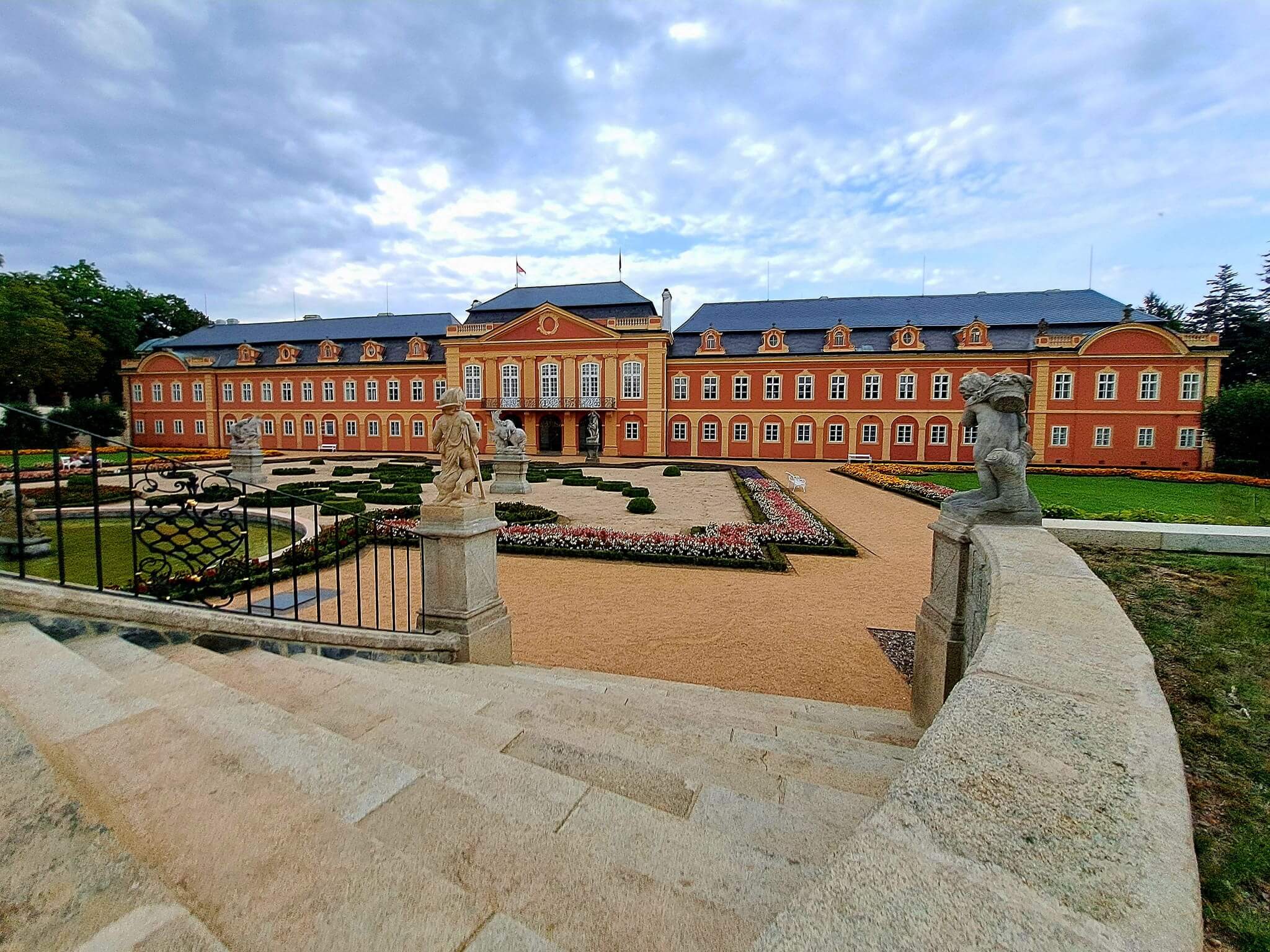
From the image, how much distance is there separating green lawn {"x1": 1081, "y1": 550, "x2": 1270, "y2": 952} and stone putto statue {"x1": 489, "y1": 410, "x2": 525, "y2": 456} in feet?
42.4

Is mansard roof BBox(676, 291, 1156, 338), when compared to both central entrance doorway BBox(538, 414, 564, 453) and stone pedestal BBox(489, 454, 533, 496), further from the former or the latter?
stone pedestal BBox(489, 454, 533, 496)

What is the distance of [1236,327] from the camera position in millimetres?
37688

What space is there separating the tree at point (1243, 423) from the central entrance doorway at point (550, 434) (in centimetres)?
3115

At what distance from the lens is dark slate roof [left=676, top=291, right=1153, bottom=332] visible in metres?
30.9

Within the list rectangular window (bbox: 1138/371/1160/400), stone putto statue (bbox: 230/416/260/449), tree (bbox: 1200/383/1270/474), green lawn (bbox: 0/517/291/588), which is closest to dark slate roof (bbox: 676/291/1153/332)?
rectangular window (bbox: 1138/371/1160/400)

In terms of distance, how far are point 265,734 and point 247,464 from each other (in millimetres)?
19660

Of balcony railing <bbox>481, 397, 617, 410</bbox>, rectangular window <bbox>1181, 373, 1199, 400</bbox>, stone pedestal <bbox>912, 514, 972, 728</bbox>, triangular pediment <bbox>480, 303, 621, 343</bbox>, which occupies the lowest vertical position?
stone pedestal <bbox>912, 514, 972, 728</bbox>

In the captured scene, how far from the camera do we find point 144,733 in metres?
2.03

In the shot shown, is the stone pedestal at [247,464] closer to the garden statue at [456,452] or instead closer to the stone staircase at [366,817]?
the garden statue at [456,452]

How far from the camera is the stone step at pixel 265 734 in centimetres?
187

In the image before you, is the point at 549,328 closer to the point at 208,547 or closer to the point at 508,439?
the point at 508,439

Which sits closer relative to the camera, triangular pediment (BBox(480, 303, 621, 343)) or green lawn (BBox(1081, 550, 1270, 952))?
green lawn (BBox(1081, 550, 1270, 952))

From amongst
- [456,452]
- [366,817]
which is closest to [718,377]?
[456,452]

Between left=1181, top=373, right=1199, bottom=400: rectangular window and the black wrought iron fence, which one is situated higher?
left=1181, top=373, right=1199, bottom=400: rectangular window
